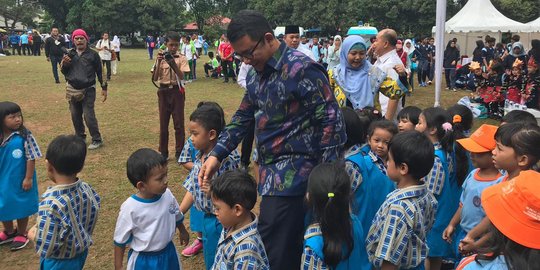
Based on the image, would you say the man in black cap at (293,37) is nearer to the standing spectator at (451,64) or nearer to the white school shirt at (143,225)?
the white school shirt at (143,225)

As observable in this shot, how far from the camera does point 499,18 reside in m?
18.3

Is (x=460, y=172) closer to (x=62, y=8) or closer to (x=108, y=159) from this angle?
(x=108, y=159)

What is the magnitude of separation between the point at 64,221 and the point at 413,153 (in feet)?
6.74

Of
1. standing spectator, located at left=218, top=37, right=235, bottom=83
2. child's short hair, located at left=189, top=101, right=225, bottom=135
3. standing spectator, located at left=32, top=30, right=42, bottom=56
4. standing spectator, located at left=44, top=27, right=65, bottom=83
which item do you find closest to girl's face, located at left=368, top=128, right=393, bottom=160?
child's short hair, located at left=189, top=101, right=225, bottom=135

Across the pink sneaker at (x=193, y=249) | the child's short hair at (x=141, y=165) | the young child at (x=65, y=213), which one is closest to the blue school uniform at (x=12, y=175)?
the young child at (x=65, y=213)

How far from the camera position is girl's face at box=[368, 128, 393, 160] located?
3068 millimetres

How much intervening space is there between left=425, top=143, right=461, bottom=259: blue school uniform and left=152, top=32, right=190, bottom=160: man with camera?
157 inches

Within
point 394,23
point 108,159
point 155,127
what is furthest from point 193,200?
point 394,23

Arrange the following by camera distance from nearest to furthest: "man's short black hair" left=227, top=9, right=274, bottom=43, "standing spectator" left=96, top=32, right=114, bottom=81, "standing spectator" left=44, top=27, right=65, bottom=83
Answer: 1. "man's short black hair" left=227, top=9, right=274, bottom=43
2. "standing spectator" left=44, top=27, right=65, bottom=83
3. "standing spectator" left=96, top=32, right=114, bottom=81

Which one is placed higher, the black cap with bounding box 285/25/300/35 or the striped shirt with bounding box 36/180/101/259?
the black cap with bounding box 285/25/300/35

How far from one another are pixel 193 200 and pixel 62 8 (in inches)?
1921

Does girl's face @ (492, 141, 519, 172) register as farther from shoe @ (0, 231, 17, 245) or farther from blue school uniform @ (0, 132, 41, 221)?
shoe @ (0, 231, 17, 245)

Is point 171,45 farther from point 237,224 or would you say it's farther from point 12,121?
point 237,224

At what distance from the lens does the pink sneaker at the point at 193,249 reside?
3.95 m
